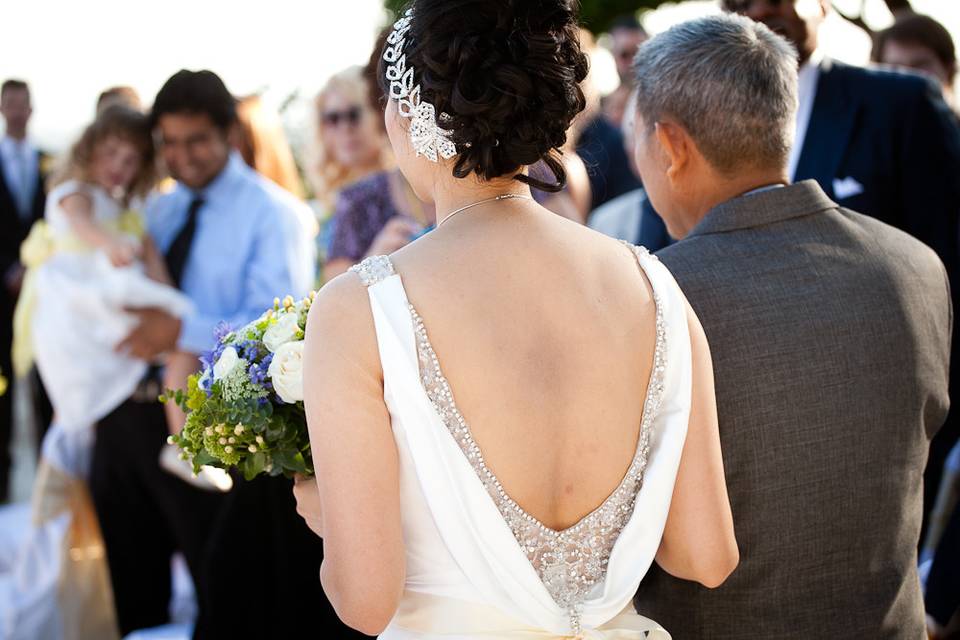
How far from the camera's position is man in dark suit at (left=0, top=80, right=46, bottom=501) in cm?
885

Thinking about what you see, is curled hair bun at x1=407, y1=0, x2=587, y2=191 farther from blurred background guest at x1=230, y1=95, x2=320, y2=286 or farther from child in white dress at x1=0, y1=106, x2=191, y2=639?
blurred background guest at x1=230, y1=95, x2=320, y2=286

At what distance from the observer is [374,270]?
186 cm

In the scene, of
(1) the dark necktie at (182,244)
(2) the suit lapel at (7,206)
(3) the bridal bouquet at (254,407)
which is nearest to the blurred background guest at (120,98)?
(1) the dark necktie at (182,244)

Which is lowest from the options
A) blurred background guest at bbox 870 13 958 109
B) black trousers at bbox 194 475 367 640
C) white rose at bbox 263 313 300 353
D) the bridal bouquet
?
black trousers at bbox 194 475 367 640

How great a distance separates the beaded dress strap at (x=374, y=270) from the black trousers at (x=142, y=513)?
123 inches

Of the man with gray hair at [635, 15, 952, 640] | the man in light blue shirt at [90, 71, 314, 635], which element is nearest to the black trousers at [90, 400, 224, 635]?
the man in light blue shirt at [90, 71, 314, 635]

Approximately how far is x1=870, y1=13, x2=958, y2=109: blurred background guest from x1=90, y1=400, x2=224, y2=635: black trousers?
14.0 ft

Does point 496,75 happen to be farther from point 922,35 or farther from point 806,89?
point 922,35

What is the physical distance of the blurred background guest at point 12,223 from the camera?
28.7 feet

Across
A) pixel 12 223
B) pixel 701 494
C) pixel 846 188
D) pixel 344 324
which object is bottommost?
pixel 12 223

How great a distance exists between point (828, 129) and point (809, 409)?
1.79 meters

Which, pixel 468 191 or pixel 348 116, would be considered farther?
pixel 348 116

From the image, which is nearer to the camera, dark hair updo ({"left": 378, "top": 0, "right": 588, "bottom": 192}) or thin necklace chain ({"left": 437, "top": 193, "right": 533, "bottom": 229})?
dark hair updo ({"left": 378, "top": 0, "right": 588, "bottom": 192})

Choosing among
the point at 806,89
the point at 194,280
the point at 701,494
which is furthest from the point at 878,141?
the point at 194,280
